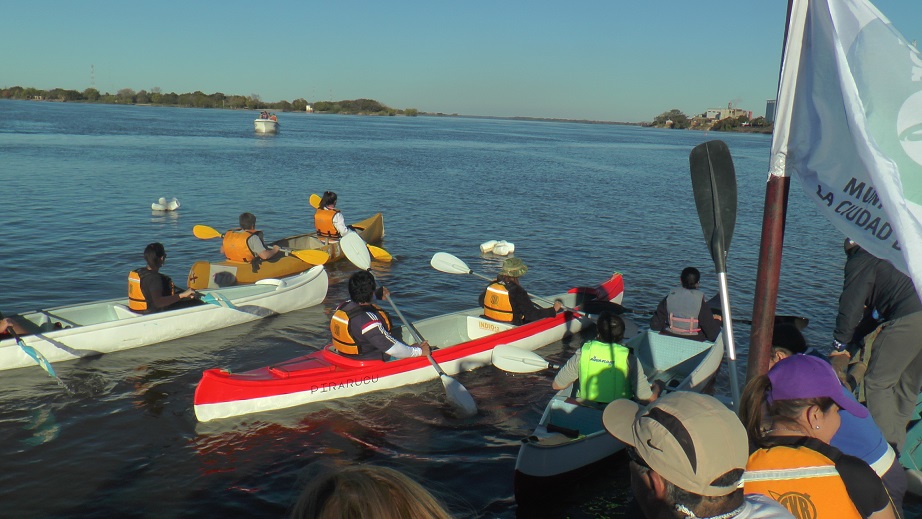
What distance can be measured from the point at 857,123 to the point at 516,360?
629 centimetres

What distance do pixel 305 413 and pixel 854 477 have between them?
6.53 metres

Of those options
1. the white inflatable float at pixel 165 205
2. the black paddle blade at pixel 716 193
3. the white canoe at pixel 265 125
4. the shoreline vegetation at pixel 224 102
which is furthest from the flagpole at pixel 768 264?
the shoreline vegetation at pixel 224 102

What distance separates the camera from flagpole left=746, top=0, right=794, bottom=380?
3543 millimetres

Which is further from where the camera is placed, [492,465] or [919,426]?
[492,465]

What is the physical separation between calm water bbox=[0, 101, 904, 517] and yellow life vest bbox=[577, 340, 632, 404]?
1005 mm

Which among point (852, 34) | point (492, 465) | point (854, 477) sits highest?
point (852, 34)

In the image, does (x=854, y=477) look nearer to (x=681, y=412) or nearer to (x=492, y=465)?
(x=681, y=412)

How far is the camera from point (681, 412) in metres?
2.02

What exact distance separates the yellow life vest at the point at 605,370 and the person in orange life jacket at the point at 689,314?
297 centimetres

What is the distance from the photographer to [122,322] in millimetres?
9523

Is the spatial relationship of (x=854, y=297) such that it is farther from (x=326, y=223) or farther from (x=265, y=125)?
(x=265, y=125)

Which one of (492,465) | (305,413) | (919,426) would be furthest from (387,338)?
(919,426)

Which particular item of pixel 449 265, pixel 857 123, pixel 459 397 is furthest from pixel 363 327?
pixel 857 123

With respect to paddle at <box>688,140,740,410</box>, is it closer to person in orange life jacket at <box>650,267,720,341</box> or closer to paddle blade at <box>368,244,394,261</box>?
person in orange life jacket at <box>650,267,720,341</box>
